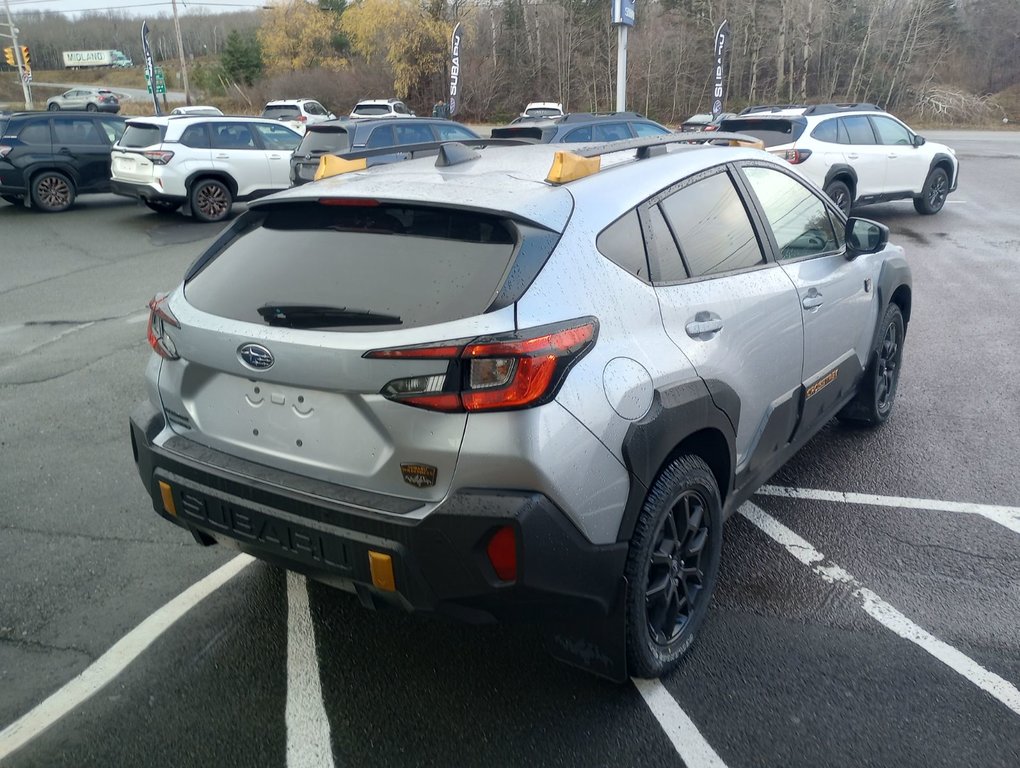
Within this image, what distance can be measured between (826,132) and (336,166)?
36.5 feet

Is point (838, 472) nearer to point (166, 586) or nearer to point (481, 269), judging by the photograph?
point (481, 269)

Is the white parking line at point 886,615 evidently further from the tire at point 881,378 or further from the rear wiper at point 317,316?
the rear wiper at point 317,316

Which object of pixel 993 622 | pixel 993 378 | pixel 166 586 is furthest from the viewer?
pixel 993 378

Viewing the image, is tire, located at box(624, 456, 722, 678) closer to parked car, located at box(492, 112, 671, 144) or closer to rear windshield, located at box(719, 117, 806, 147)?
parked car, located at box(492, 112, 671, 144)

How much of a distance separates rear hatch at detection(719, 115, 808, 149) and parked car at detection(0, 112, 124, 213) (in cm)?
1118

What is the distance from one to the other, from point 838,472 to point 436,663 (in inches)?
105

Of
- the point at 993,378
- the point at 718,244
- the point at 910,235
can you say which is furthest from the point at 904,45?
the point at 718,244

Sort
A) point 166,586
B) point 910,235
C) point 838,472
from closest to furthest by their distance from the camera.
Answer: point 166,586, point 838,472, point 910,235

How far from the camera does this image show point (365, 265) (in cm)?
263

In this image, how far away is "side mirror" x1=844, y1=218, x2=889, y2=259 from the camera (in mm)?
4223

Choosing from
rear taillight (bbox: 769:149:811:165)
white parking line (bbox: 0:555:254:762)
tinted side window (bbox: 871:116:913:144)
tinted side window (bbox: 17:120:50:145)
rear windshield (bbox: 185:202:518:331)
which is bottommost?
white parking line (bbox: 0:555:254:762)

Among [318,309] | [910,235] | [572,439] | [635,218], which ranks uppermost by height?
[635,218]

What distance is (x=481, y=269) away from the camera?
2475 millimetres

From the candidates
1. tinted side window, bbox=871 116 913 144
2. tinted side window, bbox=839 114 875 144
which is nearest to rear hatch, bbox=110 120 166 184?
tinted side window, bbox=839 114 875 144
